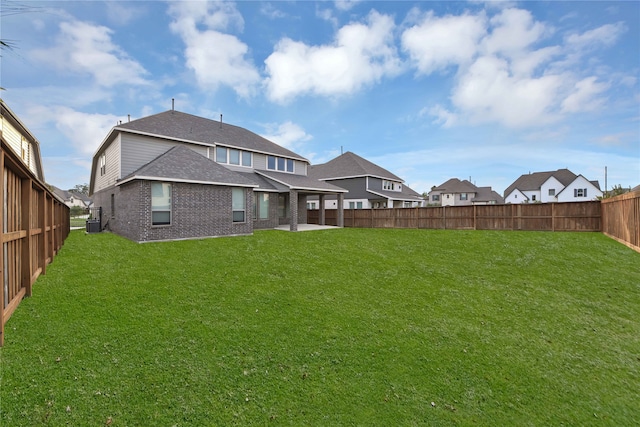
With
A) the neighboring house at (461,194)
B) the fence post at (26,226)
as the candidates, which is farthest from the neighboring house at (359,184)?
the fence post at (26,226)

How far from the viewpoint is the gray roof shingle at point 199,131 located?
642 inches

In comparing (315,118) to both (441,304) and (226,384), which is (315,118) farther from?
(226,384)

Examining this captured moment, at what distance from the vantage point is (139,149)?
15602 millimetres

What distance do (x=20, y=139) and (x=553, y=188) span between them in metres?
66.5

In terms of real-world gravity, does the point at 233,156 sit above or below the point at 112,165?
above

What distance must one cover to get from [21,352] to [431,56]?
18.9 meters

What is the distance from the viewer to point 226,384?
3438 millimetres

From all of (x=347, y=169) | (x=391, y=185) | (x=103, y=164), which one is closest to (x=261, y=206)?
(x=103, y=164)

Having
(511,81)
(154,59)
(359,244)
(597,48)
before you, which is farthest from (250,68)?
(597,48)

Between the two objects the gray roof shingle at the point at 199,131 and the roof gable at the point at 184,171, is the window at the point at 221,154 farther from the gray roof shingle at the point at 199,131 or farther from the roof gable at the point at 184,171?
the roof gable at the point at 184,171

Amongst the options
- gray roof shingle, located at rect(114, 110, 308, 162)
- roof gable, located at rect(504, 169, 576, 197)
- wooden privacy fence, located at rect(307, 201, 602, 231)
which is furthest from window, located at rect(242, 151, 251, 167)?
roof gable, located at rect(504, 169, 576, 197)

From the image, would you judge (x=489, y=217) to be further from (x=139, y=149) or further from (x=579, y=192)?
(x=579, y=192)

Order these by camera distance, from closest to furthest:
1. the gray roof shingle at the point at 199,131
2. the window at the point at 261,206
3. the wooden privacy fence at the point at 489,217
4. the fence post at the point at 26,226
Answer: the fence post at the point at 26,226 < the wooden privacy fence at the point at 489,217 < the gray roof shingle at the point at 199,131 < the window at the point at 261,206

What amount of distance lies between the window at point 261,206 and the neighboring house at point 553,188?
4324 cm
